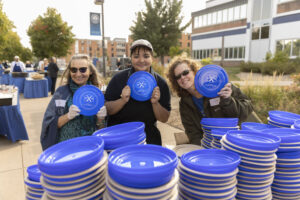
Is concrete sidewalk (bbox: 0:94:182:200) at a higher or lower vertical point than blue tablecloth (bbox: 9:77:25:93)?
lower

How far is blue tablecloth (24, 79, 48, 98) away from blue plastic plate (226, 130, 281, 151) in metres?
13.4

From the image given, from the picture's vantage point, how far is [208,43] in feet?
127

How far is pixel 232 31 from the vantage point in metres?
34.0

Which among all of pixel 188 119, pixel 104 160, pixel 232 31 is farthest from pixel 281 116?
pixel 232 31

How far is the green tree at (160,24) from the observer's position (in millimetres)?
27609

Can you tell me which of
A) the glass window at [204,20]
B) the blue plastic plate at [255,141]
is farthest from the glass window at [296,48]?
the blue plastic plate at [255,141]

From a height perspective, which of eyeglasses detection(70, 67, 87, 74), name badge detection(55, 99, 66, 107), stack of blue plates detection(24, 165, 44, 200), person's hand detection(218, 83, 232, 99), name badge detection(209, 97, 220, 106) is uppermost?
eyeglasses detection(70, 67, 87, 74)

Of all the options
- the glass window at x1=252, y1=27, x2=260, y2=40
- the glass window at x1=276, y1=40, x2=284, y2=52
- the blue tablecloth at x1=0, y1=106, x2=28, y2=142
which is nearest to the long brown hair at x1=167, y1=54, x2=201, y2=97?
the blue tablecloth at x1=0, y1=106, x2=28, y2=142

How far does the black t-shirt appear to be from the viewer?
8.48 feet

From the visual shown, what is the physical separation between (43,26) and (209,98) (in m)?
30.5

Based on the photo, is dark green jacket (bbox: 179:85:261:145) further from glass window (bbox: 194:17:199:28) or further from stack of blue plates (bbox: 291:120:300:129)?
glass window (bbox: 194:17:199:28)

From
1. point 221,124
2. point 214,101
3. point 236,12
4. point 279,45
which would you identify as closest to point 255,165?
point 221,124

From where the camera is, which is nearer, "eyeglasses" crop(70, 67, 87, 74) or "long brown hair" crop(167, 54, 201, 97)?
"eyeglasses" crop(70, 67, 87, 74)

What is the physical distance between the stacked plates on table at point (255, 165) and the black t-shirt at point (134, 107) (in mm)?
1385
